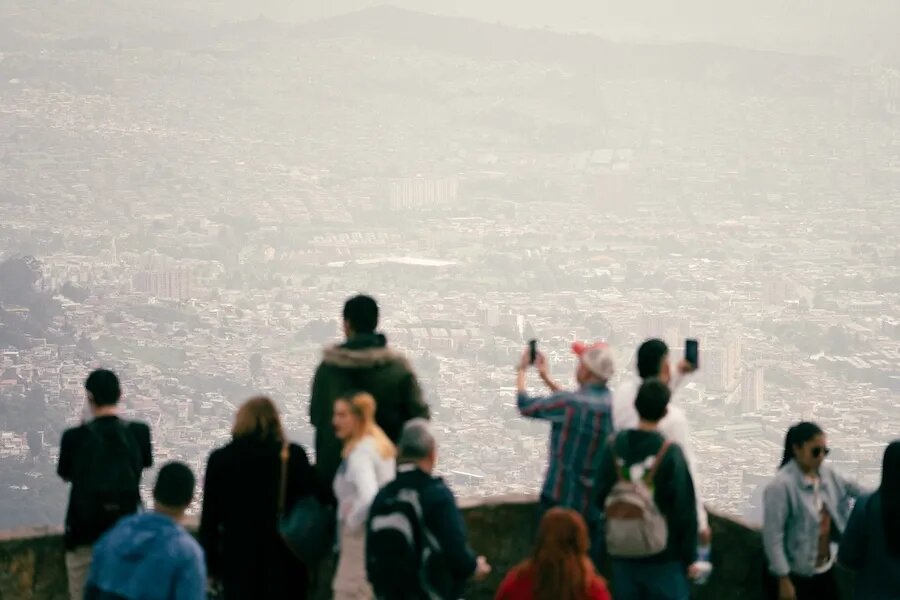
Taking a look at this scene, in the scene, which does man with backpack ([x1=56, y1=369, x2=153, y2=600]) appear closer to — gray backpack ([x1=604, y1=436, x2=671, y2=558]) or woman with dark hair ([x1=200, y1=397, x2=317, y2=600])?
woman with dark hair ([x1=200, y1=397, x2=317, y2=600])

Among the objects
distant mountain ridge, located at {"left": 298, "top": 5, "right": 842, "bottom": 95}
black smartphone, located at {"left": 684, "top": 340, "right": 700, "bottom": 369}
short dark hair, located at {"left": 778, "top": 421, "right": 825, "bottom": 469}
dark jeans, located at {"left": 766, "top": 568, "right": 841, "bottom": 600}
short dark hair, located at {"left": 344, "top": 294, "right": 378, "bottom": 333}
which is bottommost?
dark jeans, located at {"left": 766, "top": 568, "right": 841, "bottom": 600}

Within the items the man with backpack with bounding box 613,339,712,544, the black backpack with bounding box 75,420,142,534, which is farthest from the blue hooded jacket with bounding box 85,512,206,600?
the man with backpack with bounding box 613,339,712,544

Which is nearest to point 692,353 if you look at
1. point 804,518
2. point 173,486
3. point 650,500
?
point 804,518

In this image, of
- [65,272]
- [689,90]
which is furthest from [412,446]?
[689,90]

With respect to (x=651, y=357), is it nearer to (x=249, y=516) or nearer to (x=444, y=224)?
(x=249, y=516)

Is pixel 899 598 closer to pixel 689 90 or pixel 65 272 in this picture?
pixel 65 272

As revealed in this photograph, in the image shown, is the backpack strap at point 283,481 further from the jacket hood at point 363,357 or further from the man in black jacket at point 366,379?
the jacket hood at point 363,357

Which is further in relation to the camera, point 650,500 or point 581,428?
point 581,428
